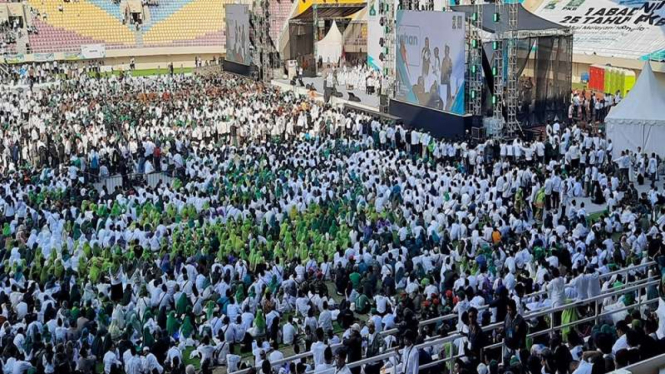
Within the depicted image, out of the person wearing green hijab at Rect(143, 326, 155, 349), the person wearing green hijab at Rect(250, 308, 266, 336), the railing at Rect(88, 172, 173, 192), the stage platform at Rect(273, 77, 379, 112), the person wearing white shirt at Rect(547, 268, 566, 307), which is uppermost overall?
the person wearing white shirt at Rect(547, 268, 566, 307)

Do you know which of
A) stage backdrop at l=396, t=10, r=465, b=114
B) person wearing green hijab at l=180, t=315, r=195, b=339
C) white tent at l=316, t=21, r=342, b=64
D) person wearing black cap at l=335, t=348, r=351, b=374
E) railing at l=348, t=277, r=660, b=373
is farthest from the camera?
white tent at l=316, t=21, r=342, b=64

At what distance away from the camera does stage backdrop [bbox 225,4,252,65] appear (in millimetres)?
38094

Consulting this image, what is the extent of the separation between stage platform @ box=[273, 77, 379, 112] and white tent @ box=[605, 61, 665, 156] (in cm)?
898

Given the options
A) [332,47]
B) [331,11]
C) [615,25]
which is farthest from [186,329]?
[331,11]

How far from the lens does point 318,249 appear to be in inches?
541

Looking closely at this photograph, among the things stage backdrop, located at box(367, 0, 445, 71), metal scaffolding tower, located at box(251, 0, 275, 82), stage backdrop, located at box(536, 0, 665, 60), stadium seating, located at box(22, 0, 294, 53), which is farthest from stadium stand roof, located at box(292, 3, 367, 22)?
stage backdrop, located at box(536, 0, 665, 60)

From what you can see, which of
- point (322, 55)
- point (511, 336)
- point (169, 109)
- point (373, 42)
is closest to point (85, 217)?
point (511, 336)

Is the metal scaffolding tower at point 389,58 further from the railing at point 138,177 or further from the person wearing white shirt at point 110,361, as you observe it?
the person wearing white shirt at point 110,361

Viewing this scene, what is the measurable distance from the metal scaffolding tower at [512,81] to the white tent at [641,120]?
2.80 metres

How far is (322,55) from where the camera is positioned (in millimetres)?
39688

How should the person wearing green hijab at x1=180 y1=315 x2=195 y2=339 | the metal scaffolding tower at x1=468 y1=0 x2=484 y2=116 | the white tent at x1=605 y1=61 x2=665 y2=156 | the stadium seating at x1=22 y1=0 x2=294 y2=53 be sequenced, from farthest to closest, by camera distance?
the stadium seating at x1=22 y1=0 x2=294 y2=53
the metal scaffolding tower at x1=468 y1=0 x2=484 y2=116
the white tent at x1=605 y1=61 x2=665 y2=156
the person wearing green hijab at x1=180 y1=315 x2=195 y2=339

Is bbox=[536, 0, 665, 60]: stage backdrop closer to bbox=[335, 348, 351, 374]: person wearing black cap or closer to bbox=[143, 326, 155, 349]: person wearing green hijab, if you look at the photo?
bbox=[143, 326, 155, 349]: person wearing green hijab

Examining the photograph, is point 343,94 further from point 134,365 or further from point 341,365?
point 341,365

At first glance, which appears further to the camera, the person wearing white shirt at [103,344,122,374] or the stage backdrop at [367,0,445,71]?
the stage backdrop at [367,0,445,71]
